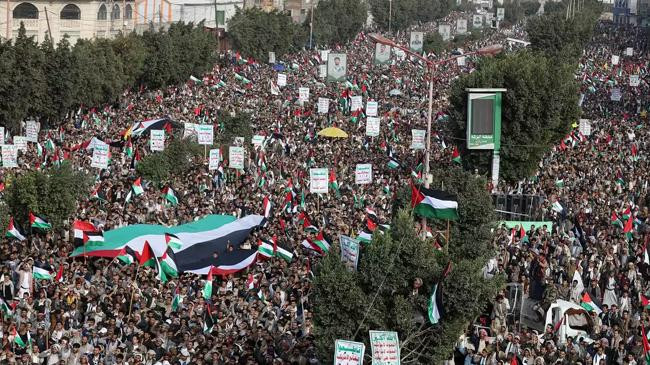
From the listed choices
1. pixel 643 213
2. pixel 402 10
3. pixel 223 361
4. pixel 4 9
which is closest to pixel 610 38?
pixel 402 10

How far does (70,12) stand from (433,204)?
63343 mm

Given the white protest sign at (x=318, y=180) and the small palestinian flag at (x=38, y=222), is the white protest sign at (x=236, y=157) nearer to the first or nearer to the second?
the white protest sign at (x=318, y=180)

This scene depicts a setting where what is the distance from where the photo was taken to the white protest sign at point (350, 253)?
61.2ft

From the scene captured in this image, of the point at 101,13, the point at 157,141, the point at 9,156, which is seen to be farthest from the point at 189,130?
the point at 101,13

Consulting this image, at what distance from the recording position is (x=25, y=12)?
80.1 m

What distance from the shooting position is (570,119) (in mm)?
41781

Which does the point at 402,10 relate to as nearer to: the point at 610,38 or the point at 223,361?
the point at 610,38

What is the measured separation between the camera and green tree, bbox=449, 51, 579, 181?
133 feet

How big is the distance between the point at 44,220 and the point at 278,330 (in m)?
8.88

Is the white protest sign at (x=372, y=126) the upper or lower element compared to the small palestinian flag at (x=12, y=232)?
upper

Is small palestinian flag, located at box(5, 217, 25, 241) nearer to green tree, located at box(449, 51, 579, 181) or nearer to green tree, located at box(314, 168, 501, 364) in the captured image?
green tree, located at box(314, 168, 501, 364)

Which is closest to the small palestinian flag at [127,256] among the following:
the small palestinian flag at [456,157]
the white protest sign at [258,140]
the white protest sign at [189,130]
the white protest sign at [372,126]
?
the white protest sign at [189,130]

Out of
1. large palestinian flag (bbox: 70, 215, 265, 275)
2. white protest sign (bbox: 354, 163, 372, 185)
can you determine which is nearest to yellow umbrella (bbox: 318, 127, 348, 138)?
white protest sign (bbox: 354, 163, 372, 185)

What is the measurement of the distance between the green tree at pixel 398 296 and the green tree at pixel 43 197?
36.5 ft
